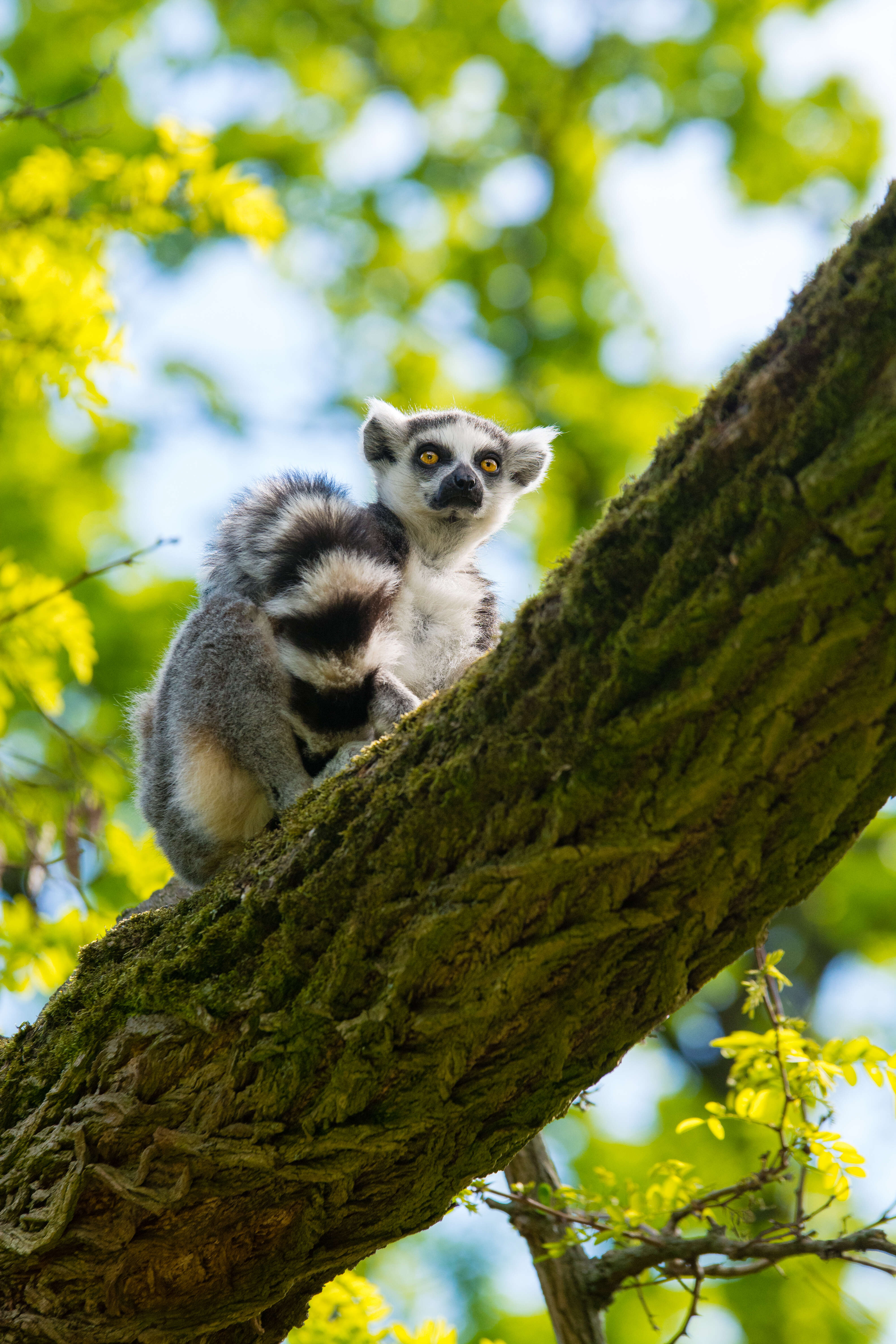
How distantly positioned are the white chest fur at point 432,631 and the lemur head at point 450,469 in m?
0.65

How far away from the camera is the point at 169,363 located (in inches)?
551

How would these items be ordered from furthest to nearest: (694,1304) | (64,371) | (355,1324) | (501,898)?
(64,371) → (355,1324) → (694,1304) → (501,898)

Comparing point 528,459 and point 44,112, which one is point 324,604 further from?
point 44,112

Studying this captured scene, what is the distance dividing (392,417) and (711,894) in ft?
14.0

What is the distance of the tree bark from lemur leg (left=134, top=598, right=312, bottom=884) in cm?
145

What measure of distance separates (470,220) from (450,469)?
1098cm

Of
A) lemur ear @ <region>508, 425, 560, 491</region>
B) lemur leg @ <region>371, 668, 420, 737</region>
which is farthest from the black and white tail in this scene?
lemur ear @ <region>508, 425, 560, 491</region>

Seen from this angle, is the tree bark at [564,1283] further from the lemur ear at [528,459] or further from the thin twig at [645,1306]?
the lemur ear at [528,459]

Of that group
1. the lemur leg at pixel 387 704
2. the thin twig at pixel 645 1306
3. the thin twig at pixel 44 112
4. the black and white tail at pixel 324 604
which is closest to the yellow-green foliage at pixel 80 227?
the thin twig at pixel 44 112

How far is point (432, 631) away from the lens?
432cm

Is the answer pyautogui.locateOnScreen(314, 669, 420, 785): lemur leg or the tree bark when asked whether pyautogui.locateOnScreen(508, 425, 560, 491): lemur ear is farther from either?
the tree bark

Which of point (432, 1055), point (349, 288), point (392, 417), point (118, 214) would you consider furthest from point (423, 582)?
point (349, 288)

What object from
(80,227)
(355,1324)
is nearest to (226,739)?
(355,1324)

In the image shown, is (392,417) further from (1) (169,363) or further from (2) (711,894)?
(1) (169,363)
